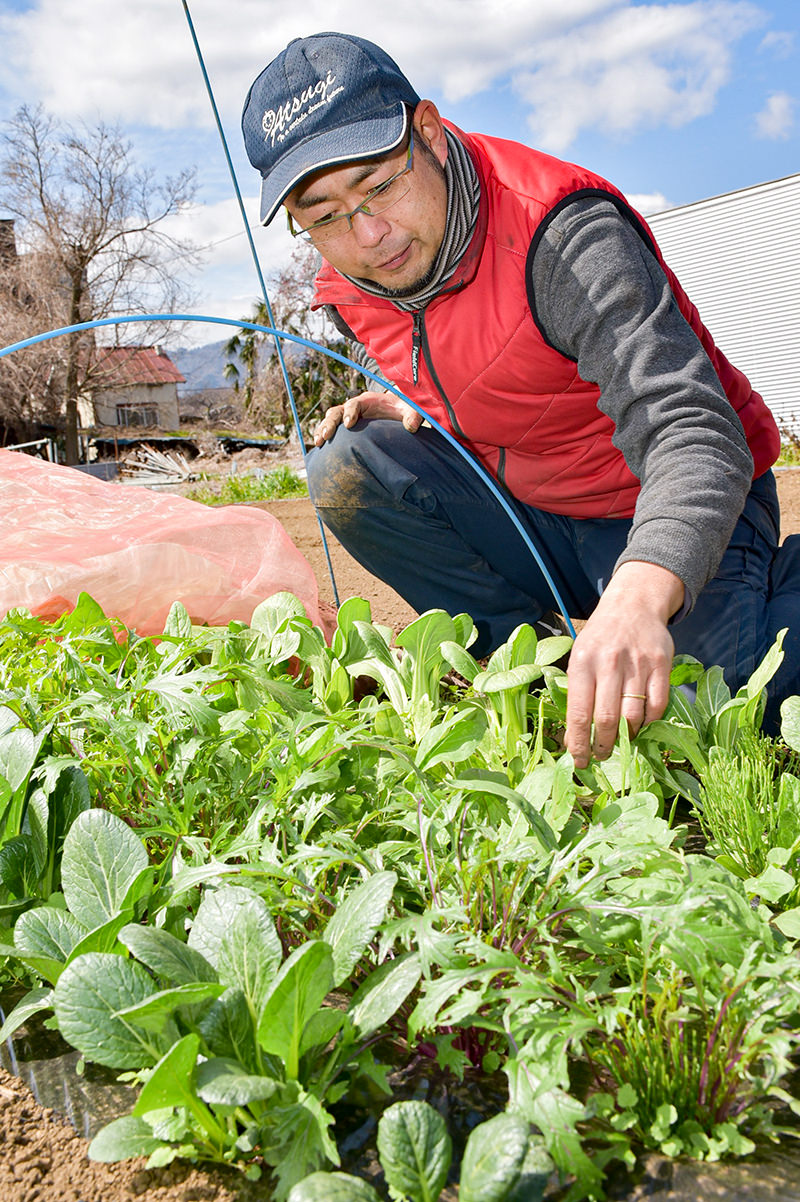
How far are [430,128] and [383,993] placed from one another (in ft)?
4.71

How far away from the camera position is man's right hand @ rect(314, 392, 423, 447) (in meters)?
2.31

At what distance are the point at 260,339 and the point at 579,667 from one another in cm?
2908

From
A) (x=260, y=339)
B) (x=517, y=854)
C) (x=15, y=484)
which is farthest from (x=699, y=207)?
(x=517, y=854)

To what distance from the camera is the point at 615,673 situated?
3.43ft

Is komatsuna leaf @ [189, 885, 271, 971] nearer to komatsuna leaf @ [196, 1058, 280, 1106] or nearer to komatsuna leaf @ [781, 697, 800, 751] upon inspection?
komatsuna leaf @ [196, 1058, 280, 1106]

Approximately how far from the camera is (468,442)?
81.7 inches

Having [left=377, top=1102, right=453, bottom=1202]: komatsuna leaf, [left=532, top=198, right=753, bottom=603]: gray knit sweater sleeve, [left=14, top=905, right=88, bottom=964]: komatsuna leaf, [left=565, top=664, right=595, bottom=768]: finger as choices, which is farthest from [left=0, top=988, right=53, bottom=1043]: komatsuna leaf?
[left=532, top=198, right=753, bottom=603]: gray knit sweater sleeve

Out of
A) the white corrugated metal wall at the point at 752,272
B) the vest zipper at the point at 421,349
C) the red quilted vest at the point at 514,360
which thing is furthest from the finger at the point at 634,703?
the white corrugated metal wall at the point at 752,272

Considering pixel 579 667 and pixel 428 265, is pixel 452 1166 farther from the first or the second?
pixel 428 265

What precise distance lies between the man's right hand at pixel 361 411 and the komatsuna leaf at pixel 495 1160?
5.98ft

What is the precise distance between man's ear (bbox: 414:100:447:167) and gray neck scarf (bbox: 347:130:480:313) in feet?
0.07

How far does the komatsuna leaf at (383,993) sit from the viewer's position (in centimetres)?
80

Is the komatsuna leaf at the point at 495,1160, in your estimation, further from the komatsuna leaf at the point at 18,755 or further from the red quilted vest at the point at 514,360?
the red quilted vest at the point at 514,360

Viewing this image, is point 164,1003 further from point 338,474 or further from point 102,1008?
point 338,474
